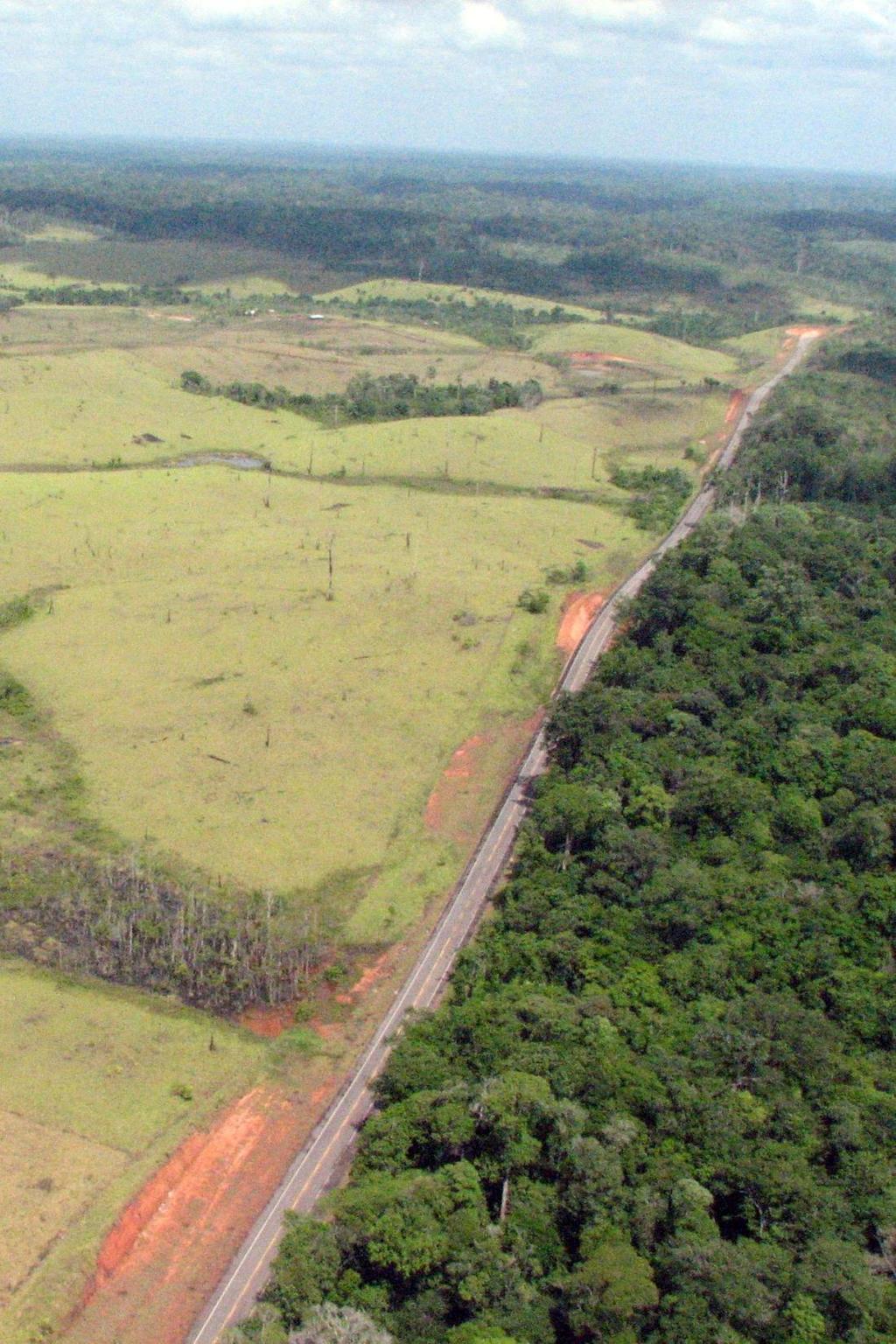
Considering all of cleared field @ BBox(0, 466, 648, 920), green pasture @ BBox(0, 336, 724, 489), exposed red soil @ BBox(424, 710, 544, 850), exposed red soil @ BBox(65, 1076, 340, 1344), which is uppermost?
green pasture @ BBox(0, 336, 724, 489)

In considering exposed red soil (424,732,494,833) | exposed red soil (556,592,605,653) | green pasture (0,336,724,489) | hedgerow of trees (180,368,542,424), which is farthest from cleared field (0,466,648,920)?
hedgerow of trees (180,368,542,424)

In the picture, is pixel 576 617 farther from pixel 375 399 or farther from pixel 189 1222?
pixel 375 399

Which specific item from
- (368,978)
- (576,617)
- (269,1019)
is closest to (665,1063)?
(368,978)

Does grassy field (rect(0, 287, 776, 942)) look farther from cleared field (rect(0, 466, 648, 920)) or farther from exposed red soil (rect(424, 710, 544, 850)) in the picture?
exposed red soil (rect(424, 710, 544, 850))

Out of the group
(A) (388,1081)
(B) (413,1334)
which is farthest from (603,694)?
(B) (413,1334)

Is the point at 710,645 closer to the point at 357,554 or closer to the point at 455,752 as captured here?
the point at 455,752
